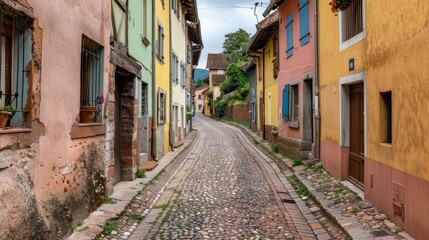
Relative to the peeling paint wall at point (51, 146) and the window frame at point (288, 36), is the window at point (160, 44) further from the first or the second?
the peeling paint wall at point (51, 146)

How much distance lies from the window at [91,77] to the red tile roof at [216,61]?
221ft

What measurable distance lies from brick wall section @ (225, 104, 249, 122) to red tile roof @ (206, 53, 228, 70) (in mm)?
25743

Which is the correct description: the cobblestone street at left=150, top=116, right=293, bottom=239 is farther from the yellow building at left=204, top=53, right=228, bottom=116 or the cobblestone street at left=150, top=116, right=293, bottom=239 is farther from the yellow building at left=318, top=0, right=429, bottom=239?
the yellow building at left=204, top=53, right=228, bottom=116

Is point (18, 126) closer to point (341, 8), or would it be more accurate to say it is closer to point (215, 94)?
point (341, 8)

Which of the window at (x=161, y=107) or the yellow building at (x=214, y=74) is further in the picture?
the yellow building at (x=214, y=74)

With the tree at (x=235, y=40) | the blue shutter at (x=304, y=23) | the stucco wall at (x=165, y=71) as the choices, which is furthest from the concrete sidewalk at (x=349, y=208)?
the tree at (x=235, y=40)

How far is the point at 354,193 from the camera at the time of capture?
24.9 ft

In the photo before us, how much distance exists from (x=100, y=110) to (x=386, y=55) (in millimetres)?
4482

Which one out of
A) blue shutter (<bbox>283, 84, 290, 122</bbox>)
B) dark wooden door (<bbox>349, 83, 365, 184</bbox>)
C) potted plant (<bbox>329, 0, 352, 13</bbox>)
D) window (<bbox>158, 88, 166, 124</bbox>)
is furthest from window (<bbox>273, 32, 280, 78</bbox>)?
potted plant (<bbox>329, 0, 352, 13</bbox>)

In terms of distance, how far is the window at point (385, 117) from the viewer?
6242 mm

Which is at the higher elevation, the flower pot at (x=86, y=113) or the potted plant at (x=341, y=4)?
the potted plant at (x=341, y=4)

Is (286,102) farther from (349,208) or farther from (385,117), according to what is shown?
(385,117)

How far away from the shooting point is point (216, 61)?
76375 mm

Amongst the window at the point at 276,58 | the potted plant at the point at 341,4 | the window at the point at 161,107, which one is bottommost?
the window at the point at 161,107
